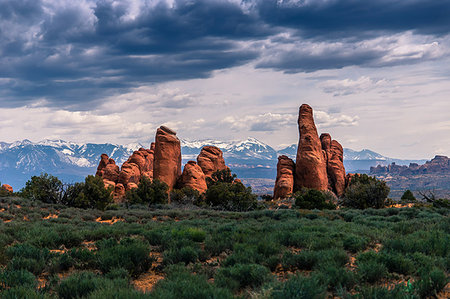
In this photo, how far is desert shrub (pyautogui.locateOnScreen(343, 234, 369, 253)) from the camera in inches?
385

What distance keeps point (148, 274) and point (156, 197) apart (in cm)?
3482

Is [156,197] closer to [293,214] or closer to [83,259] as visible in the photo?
[293,214]

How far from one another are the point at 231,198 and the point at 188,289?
36.1m

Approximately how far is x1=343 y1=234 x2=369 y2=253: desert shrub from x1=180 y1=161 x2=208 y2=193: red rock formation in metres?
44.3

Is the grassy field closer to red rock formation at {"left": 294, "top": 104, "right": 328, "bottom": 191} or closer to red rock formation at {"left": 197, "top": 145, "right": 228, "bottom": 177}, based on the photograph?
red rock formation at {"left": 294, "top": 104, "right": 328, "bottom": 191}

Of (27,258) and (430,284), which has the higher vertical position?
(430,284)

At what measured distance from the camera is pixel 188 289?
19.1 feet

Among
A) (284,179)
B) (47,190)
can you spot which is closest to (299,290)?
(47,190)

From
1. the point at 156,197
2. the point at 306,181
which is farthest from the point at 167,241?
the point at 306,181

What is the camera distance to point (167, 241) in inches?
440

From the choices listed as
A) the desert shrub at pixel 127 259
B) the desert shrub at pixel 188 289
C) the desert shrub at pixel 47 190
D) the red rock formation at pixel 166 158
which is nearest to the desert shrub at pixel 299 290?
the desert shrub at pixel 188 289

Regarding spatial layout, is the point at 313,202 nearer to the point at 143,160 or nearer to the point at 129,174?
the point at 129,174

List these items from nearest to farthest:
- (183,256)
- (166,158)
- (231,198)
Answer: (183,256), (231,198), (166,158)

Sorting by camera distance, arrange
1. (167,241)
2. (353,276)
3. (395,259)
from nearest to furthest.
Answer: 1. (353,276)
2. (395,259)
3. (167,241)
